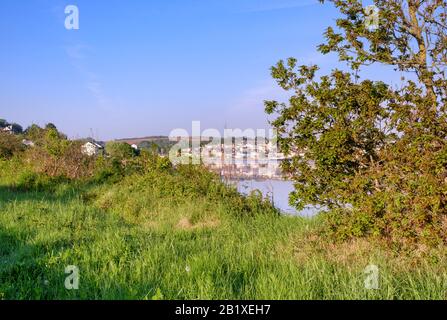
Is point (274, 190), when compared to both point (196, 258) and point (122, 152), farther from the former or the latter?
point (122, 152)

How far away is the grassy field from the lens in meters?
4.20

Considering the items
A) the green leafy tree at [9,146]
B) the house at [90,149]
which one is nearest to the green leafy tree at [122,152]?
the house at [90,149]

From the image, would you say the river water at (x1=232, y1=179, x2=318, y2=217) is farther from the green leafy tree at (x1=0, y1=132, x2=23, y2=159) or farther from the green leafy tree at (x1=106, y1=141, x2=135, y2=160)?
the green leafy tree at (x1=0, y1=132, x2=23, y2=159)

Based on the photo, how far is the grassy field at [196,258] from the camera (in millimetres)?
4195

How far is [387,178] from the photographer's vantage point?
18.8 ft

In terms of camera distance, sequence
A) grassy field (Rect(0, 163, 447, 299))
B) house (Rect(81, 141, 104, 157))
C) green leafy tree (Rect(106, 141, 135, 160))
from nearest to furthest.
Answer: grassy field (Rect(0, 163, 447, 299))
green leafy tree (Rect(106, 141, 135, 160))
house (Rect(81, 141, 104, 157))

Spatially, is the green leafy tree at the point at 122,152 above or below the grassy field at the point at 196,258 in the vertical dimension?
above

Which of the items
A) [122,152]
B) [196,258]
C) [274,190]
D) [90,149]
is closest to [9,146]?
[90,149]

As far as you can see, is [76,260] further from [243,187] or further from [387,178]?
[243,187]

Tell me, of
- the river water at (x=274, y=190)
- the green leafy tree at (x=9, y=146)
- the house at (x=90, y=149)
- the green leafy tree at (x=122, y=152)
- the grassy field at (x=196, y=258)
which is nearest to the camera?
the grassy field at (x=196, y=258)

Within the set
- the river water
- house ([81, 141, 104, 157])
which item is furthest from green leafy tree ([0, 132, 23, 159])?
the river water

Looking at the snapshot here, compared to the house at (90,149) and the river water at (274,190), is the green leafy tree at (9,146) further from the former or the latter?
the river water at (274,190)

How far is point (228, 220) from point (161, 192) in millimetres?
3097

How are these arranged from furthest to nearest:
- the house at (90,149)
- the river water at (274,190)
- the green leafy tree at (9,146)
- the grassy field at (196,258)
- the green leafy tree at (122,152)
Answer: the green leafy tree at (9,146) → the house at (90,149) → the green leafy tree at (122,152) → the river water at (274,190) → the grassy field at (196,258)
